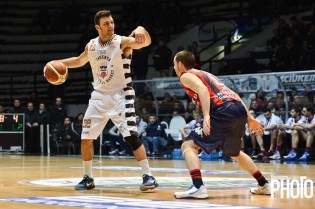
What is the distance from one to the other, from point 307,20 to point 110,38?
15775mm

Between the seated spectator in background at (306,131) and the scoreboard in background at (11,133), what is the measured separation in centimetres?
857

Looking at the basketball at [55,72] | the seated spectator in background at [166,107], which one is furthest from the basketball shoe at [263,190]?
the seated spectator in background at [166,107]

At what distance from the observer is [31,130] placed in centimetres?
2356

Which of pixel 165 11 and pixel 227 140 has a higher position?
pixel 165 11

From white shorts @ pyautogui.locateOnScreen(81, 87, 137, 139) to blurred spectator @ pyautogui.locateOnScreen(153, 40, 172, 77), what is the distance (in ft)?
48.5

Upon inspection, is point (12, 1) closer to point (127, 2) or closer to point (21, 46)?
point (21, 46)

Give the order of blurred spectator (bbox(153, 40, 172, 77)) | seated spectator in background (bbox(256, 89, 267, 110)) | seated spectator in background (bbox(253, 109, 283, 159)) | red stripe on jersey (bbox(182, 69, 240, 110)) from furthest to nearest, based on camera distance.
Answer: blurred spectator (bbox(153, 40, 172, 77))
seated spectator in background (bbox(256, 89, 267, 110))
seated spectator in background (bbox(253, 109, 283, 159))
red stripe on jersey (bbox(182, 69, 240, 110))

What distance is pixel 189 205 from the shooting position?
21.9 ft

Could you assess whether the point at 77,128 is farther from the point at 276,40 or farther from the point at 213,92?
the point at 213,92

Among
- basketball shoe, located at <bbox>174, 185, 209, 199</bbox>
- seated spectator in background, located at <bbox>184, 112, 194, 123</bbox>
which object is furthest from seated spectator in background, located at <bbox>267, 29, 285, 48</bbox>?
basketball shoe, located at <bbox>174, 185, 209, 199</bbox>

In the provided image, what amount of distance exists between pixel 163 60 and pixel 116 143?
374 centimetres

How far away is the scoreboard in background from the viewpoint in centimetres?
2211

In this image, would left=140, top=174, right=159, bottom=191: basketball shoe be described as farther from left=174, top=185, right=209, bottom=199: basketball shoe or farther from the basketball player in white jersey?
left=174, top=185, right=209, bottom=199: basketball shoe

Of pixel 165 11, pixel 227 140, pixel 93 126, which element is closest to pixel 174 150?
pixel 165 11
